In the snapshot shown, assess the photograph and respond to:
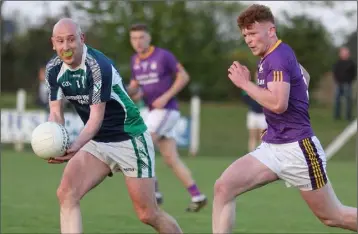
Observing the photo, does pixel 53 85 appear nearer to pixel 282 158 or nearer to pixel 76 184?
pixel 76 184

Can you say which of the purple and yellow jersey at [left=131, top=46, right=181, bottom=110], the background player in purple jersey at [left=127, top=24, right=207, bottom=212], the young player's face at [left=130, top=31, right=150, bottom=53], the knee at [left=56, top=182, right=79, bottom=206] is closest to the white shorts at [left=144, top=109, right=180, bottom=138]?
the background player in purple jersey at [left=127, top=24, right=207, bottom=212]

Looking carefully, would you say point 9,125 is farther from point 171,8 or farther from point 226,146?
point 171,8

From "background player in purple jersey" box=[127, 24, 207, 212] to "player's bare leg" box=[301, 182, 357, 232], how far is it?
16.3 ft

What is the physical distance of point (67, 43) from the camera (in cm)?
702

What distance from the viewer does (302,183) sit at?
705 cm

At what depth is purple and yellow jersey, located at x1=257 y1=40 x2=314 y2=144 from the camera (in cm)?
686

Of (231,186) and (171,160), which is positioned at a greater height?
(231,186)

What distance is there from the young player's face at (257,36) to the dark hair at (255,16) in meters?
0.04

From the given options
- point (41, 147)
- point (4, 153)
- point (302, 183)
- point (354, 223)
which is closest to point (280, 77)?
point (302, 183)

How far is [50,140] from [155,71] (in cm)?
559

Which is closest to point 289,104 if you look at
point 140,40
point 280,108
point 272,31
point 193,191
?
point 280,108

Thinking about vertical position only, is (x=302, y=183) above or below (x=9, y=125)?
above

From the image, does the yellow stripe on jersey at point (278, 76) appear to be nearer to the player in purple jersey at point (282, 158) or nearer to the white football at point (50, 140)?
the player in purple jersey at point (282, 158)

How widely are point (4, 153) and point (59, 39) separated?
16.5m
